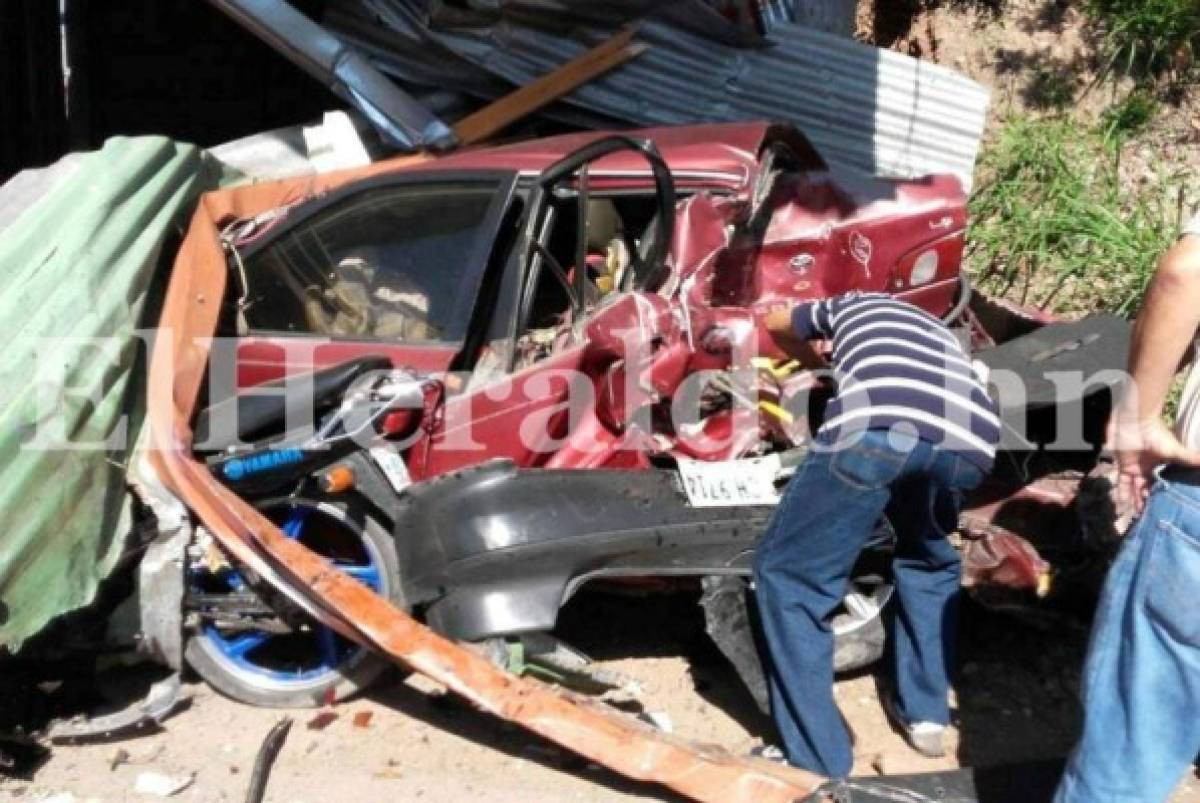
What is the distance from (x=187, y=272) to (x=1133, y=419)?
3104 mm

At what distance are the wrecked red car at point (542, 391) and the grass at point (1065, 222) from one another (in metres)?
2.09

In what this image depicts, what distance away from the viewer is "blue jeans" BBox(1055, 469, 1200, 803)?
10.0ft

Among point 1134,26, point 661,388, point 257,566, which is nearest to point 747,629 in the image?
point 661,388

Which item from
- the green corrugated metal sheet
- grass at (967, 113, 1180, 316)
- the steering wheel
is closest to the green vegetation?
grass at (967, 113, 1180, 316)

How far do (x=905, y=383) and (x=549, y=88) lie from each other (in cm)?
385

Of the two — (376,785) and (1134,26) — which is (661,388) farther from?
(1134,26)

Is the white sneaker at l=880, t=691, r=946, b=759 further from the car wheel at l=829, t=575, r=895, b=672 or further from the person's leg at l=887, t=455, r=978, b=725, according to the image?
the car wheel at l=829, t=575, r=895, b=672

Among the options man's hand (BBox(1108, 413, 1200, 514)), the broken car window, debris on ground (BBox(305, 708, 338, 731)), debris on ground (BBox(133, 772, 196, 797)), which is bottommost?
debris on ground (BBox(305, 708, 338, 731))

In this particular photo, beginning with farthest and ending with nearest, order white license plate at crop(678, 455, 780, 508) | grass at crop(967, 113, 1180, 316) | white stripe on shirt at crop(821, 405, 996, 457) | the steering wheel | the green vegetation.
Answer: the green vegetation → grass at crop(967, 113, 1180, 316) → the steering wheel → white license plate at crop(678, 455, 780, 508) → white stripe on shirt at crop(821, 405, 996, 457)

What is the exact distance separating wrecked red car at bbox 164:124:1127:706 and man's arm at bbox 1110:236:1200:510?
5.05 feet

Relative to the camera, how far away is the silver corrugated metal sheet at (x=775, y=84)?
7.52 m

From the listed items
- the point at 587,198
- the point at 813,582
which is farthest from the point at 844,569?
the point at 587,198

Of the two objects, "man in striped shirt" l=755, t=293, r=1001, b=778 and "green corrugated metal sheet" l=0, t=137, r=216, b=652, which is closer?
"man in striped shirt" l=755, t=293, r=1001, b=778

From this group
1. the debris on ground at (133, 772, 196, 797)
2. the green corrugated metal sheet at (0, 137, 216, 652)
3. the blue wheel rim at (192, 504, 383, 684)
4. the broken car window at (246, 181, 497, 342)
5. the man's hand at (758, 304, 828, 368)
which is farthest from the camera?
the broken car window at (246, 181, 497, 342)
